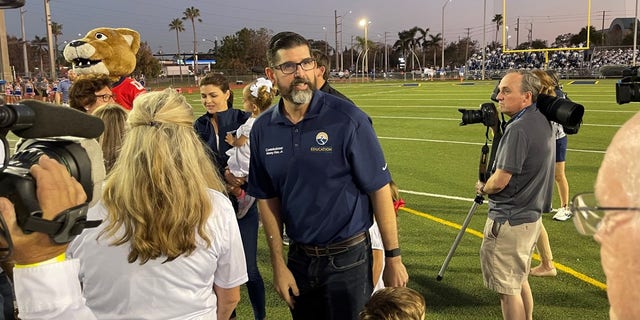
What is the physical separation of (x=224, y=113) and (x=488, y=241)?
2.61m

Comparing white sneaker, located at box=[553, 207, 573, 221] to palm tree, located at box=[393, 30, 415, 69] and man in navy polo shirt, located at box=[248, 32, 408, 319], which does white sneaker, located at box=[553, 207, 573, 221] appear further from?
palm tree, located at box=[393, 30, 415, 69]

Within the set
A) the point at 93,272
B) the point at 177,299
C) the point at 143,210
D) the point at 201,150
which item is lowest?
the point at 177,299

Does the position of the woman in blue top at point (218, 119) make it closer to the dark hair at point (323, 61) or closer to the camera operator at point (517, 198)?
the dark hair at point (323, 61)

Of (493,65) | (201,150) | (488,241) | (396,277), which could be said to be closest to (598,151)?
(488,241)

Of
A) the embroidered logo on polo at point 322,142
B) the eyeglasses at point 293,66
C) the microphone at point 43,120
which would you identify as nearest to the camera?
the microphone at point 43,120

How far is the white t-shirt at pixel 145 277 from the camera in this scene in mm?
2156

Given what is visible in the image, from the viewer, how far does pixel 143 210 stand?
2.16 meters

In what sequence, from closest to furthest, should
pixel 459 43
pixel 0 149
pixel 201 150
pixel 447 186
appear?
pixel 0 149 < pixel 201 150 < pixel 447 186 < pixel 459 43

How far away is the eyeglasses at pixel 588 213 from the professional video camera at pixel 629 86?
2.43 meters

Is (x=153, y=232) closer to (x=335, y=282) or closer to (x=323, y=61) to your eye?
(x=335, y=282)

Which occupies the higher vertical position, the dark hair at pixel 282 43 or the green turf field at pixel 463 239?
the dark hair at pixel 282 43

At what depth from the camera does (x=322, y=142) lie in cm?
307

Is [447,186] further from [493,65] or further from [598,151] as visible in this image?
[493,65]

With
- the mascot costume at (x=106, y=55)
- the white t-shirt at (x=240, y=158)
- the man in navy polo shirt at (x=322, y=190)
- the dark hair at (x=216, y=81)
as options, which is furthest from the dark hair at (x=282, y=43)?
the mascot costume at (x=106, y=55)
